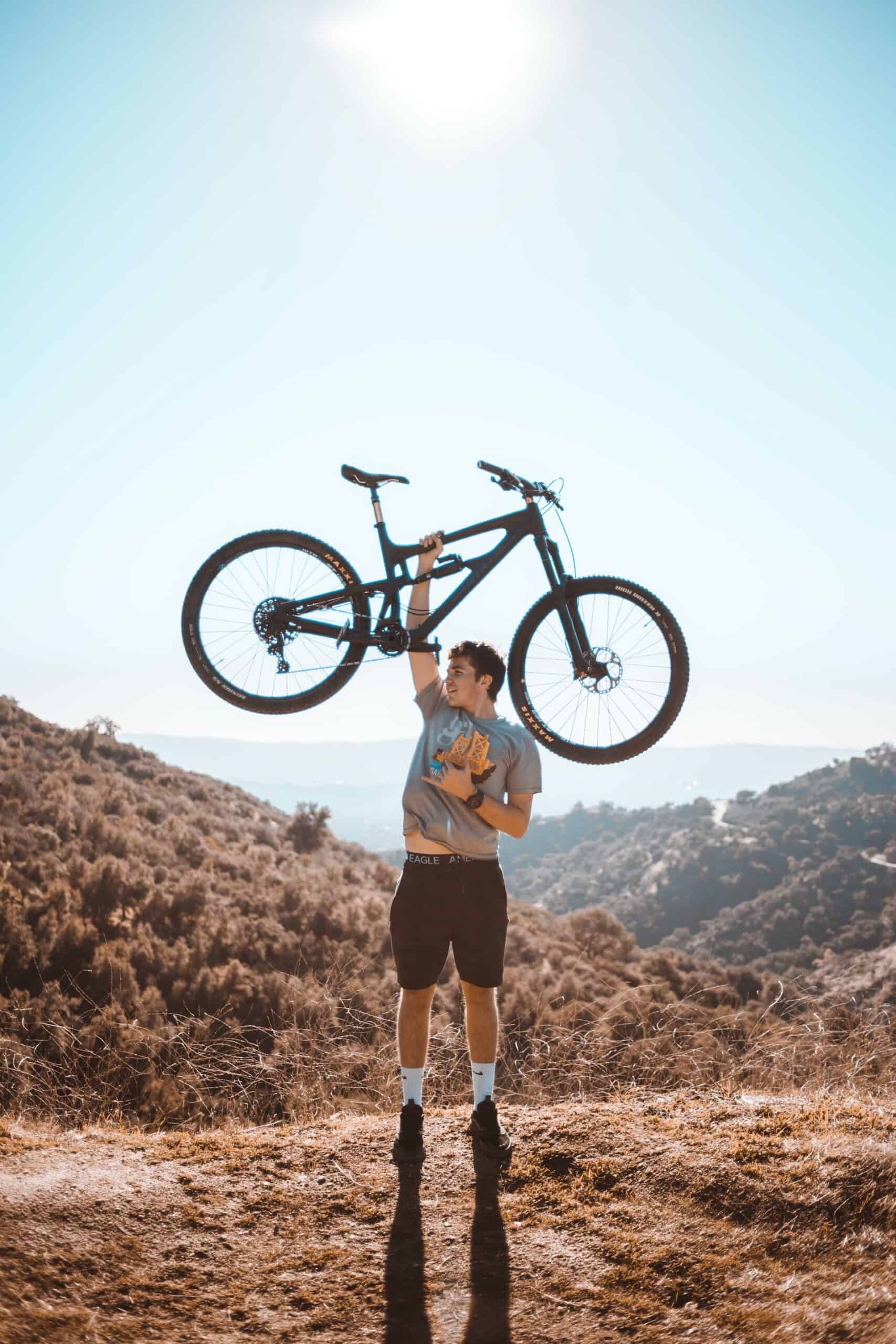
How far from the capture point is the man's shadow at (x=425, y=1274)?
92.7 inches

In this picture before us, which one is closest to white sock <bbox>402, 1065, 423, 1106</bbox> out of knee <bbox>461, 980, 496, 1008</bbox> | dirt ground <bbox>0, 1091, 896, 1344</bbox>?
dirt ground <bbox>0, 1091, 896, 1344</bbox>

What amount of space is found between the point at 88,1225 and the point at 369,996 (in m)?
10.6

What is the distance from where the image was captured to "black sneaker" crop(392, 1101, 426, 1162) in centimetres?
347

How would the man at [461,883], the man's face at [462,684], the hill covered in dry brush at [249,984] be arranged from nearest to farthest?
the man at [461,883]
the man's face at [462,684]
the hill covered in dry brush at [249,984]

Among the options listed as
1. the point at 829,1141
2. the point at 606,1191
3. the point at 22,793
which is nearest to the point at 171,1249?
the point at 606,1191

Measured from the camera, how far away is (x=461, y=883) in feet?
11.9

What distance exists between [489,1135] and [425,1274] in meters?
1.01

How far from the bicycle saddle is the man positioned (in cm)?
113

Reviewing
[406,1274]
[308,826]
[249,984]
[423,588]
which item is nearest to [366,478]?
[423,588]

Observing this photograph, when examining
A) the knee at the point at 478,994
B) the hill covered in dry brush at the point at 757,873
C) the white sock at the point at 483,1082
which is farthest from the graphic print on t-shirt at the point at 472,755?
the hill covered in dry brush at the point at 757,873

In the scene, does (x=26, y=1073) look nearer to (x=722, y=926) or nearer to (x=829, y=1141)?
(x=829, y=1141)

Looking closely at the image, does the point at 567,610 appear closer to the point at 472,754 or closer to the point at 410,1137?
the point at 472,754

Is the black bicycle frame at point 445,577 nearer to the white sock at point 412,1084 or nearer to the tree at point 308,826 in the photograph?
the white sock at point 412,1084

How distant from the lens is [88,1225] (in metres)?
2.76
